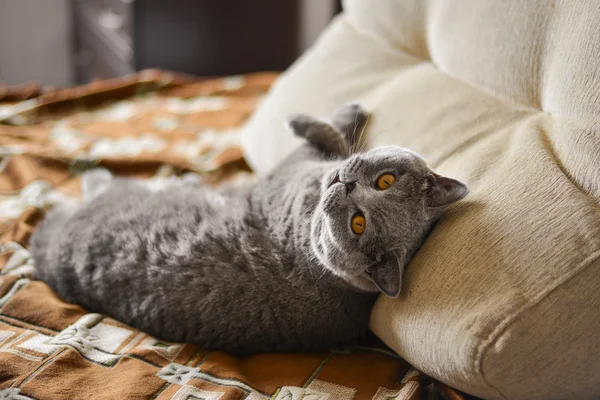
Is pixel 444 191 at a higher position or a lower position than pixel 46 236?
higher

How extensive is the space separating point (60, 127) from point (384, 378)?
1.54 m

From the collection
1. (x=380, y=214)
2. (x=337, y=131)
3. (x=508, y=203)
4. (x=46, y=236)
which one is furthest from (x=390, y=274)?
(x=46, y=236)

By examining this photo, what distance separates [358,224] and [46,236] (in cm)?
73

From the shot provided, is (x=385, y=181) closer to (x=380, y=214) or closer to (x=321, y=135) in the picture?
(x=380, y=214)

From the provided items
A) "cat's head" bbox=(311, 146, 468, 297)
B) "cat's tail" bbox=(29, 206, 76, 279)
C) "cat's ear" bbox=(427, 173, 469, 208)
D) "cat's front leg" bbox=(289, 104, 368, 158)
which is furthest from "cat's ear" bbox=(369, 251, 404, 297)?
"cat's tail" bbox=(29, 206, 76, 279)

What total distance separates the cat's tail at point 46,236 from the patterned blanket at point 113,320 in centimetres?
3

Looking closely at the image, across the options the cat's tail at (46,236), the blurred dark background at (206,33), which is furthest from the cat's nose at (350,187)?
the blurred dark background at (206,33)

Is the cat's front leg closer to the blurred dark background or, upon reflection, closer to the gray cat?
the gray cat

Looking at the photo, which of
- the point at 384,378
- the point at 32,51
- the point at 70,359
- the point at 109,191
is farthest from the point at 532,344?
the point at 32,51

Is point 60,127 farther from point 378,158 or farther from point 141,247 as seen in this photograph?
point 378,158

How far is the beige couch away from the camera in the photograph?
2.60ft

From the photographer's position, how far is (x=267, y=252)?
44.5 inches

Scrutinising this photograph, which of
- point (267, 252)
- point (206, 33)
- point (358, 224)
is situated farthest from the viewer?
point (206, 33)

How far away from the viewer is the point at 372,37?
161 cm
